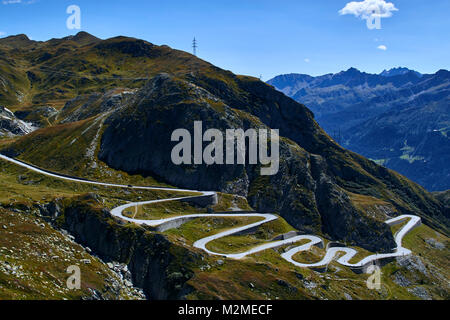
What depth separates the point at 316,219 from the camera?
14962cm

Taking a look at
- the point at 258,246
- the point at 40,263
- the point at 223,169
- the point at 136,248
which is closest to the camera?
the point at 40,263

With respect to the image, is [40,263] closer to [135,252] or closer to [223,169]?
[135,252]

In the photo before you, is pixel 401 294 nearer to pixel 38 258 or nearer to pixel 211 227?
pixel 211 227

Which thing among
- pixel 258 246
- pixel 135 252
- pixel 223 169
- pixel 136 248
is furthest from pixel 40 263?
pixel 223 169

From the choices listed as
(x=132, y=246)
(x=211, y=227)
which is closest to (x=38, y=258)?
(x=132, y=246)

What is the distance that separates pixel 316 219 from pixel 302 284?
65.3 meters

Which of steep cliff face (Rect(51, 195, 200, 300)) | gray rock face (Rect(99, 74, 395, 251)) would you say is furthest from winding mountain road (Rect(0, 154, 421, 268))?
gray rock face (Rect(99, 74, 395, 251))

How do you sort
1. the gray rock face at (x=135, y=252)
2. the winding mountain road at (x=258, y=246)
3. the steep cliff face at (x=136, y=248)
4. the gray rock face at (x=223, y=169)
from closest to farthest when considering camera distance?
the gray rock face at (x=135, y=252), the steep cliff face at (x=136, y=248), the winding mountain road at (x=258, y=246), the gray rock face at (x=223, y=169)

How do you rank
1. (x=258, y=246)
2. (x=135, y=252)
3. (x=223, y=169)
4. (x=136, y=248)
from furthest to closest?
(x=223, y=169), (x=258, y=246), (x=136, y=248), (x=135, y=252)

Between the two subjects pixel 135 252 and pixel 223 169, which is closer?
pixel 135 252

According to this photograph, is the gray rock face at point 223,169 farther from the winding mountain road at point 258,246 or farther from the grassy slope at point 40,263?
the grassy slope at point 40,263

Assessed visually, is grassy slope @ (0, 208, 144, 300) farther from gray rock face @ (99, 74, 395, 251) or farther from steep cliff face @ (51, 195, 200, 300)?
gray rock face @ (99, 74, 395, 251)

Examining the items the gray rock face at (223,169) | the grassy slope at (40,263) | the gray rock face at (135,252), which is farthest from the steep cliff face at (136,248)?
the gray rock face at (223,169)
